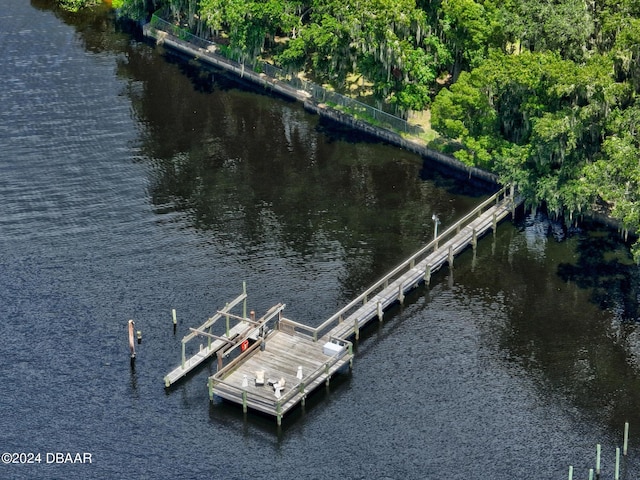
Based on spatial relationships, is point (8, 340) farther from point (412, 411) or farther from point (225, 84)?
point (225, 84)

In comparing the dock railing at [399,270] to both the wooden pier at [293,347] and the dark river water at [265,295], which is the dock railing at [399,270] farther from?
the dark river water at [265,295]

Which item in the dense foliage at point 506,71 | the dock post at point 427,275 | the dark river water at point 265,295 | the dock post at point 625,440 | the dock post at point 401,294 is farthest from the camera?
the dense foliage at point 506,71

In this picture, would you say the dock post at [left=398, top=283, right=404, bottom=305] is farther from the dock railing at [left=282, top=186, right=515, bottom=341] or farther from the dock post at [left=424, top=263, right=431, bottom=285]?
the dock post at [left=424, top=263, right=431, bottom=285]

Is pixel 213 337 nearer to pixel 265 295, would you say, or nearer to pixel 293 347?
pixel 293 347

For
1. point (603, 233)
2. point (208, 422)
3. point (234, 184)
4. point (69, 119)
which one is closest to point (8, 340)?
point (208, 422)

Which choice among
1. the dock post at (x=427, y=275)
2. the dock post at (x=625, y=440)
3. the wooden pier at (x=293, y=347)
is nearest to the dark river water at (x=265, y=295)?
the dock post at (x=625, y=440)
